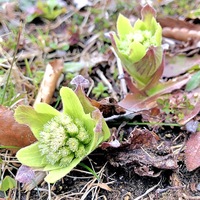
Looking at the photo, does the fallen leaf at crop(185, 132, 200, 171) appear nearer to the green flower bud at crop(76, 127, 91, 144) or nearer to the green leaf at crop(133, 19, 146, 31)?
the green flower bud at crop(76, 127, 91, 144)

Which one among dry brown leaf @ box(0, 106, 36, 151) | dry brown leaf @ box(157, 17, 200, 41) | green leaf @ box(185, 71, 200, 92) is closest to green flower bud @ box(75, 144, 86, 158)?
dry brown leaf @ box(0, 106, 36, 151)

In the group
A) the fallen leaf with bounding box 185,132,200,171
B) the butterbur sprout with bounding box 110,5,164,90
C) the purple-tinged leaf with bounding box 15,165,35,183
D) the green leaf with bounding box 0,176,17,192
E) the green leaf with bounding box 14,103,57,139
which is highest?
the butterbur sprout with bounding box 110,5,164,90

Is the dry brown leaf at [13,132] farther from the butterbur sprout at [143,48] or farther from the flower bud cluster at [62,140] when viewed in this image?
the butterbur sprout at [143,48]

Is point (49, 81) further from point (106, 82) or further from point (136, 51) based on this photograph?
point (136, 51)

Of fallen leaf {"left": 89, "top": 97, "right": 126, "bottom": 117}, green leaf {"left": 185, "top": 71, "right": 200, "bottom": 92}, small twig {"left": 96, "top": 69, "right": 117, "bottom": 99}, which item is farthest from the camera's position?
small twig {"left": 96, "top": 69, "right": 117, "bottom": 99}

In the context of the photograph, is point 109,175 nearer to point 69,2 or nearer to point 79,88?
point 79,88

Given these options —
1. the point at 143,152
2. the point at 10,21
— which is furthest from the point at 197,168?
the point at 10,21
